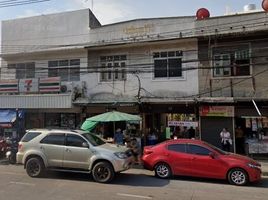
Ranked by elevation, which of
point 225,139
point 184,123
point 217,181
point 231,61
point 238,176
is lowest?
point 217,181

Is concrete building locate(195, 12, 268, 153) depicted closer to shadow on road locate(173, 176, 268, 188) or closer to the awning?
shadow on road locate(173, 176, 268, 188)

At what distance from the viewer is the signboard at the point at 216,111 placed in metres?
17.7

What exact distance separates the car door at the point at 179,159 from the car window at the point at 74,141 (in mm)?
3303

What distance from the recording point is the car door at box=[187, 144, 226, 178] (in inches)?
469

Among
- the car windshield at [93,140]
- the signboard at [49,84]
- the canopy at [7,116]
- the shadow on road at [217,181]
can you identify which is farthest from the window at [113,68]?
the shadow on road at [217,181]

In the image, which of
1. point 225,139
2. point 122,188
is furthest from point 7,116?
point 225,139

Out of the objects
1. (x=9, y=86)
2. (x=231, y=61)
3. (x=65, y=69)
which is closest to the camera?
(x=231, y=61)

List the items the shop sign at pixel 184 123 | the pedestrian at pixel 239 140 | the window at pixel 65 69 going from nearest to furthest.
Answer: the pedestrian at pixel 239 140
the shop sign at pixel 184 123
the window at pixel 65 69

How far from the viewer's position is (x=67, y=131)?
12938 mm

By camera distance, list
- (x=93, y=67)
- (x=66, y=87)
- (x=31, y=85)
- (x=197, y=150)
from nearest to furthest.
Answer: (x=197, y=150) → (x=93, y=67) → (x=66, y=87) → (x=31, y=85)

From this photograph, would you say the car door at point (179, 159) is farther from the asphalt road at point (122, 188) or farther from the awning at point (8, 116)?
the awning at point (8, 116)

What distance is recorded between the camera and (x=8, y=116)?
69.1 ft

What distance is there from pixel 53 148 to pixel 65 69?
9435 mm

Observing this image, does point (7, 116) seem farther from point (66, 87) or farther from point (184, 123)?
point (184, 123)
